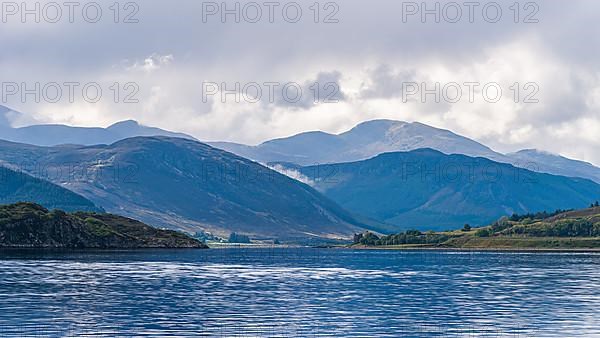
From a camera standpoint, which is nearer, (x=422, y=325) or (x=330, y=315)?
(x=422, y=325)

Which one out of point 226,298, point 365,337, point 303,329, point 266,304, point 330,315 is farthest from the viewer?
point 226,298

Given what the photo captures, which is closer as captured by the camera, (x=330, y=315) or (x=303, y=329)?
(x=303, y=329)

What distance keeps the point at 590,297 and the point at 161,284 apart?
75728 millimetres

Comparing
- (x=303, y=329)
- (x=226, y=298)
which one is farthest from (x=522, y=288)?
(x=303, y=329)

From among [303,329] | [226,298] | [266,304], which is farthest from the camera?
[226,298]

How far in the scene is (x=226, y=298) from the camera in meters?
138

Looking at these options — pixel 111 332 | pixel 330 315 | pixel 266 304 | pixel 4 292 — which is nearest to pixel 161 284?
pixel 4 292

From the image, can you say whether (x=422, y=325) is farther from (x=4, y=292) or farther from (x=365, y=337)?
(x=4, y=292)

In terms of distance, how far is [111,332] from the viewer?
9462 centimetres

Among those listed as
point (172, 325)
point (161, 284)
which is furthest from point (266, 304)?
point (161, 284)

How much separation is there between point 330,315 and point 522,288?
63.1 meters

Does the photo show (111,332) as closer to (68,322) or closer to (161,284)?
(68,322)

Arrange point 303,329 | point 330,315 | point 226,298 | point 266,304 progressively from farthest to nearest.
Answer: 1. point 226,298
2. point 266,304
3. point 330,315
4. point 303,329

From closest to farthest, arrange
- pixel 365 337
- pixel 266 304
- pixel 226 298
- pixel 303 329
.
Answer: pixel 365 337, pixel 303 329, pixel 266 304, pixel 226 298
